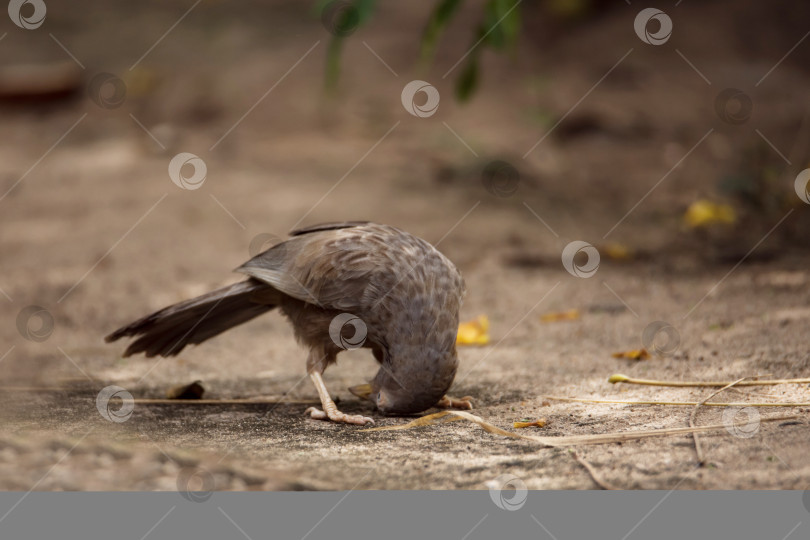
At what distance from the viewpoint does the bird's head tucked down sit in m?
3.39

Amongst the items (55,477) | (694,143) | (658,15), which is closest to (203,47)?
(658,15)

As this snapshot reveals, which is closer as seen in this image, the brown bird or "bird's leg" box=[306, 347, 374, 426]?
the brown bird

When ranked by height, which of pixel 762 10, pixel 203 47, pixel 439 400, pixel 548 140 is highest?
pixel 762 10

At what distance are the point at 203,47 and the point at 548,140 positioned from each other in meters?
5.81

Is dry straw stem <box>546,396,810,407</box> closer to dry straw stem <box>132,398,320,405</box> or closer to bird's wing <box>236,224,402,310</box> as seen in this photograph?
bird's wing <box>236,224,402,310</box>

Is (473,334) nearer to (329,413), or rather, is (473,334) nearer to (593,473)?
(329,413)

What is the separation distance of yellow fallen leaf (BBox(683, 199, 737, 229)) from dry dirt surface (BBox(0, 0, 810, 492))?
0.09 metres

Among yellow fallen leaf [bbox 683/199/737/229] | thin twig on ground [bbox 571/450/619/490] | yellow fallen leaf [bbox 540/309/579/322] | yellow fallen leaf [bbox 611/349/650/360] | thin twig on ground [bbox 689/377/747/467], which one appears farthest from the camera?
yellow fallen leaf [bbox 683/199/737/229]

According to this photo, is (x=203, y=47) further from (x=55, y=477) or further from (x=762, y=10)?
(x=55, y=477)

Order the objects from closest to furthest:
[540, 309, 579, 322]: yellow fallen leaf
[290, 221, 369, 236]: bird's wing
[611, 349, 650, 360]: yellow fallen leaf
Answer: [290, 221, 369, 236]: bird's wing → [611, 349, 650, 360]: yellow fallen leaf → [540, 309, 579, 322]: yellow fallen leaf

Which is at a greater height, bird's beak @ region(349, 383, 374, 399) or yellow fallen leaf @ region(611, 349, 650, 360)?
yellow fallen leaf @ region(611, 349, 650, 360)

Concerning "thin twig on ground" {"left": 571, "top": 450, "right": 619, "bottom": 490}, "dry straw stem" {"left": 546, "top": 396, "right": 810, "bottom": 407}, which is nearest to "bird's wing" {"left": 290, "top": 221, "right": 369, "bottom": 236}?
"dry straw stem" {"left": 546, "top": 396, "right": 810, "bottom": 407}

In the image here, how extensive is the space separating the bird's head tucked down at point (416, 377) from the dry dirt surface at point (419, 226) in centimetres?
12

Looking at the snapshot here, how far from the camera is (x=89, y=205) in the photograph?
25.5 feet
